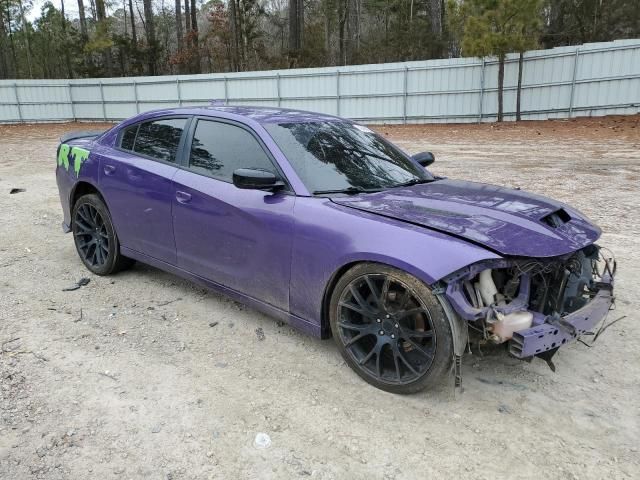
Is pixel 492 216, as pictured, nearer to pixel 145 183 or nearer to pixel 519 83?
pixel 145 183

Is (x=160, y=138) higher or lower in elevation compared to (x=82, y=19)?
lower

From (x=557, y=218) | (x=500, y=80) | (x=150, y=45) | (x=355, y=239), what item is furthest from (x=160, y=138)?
(x=150, y=45)

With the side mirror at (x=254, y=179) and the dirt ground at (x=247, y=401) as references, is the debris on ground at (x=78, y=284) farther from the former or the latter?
the side mirror at (x=254, y=179)

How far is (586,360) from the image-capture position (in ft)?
10.6

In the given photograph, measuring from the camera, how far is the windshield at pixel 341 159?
11.2ft

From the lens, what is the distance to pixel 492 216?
293cm

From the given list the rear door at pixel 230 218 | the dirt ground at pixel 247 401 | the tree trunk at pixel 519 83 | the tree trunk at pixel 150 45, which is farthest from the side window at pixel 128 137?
the tree trunk at pixel 150 45

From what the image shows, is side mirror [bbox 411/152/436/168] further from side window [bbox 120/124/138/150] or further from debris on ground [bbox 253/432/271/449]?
debris on ground [bbox 253/432/271/449]

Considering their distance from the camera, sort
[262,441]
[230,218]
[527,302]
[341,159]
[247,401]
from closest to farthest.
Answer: [262,441]
[527,302]
[247,401]
[230,218]
[341,159]

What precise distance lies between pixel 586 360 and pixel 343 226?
183 centimetres

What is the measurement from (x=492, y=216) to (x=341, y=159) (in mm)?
1202

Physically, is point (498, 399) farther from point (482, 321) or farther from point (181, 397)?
Result: point (181, 397)

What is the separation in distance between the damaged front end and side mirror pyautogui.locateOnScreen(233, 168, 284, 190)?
1.29 m

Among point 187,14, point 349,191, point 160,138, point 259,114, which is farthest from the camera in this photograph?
point 187,14
